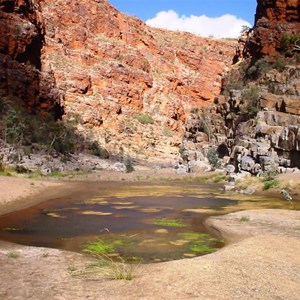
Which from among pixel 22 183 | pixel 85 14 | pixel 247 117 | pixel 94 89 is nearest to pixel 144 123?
pixel 94 89

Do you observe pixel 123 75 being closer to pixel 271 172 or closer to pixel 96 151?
pixel 96 151

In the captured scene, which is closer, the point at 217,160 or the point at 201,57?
the point at 217,160

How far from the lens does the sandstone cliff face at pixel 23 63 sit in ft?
209

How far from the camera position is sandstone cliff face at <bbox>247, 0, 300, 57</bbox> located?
201 ft

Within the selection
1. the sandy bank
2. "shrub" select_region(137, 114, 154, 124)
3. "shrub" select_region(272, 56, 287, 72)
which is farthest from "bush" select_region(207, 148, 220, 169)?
the sandy bank

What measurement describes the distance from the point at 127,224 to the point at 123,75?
7372 cm

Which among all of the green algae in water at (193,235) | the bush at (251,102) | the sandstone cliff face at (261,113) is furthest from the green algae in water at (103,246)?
the bush at (251,102)

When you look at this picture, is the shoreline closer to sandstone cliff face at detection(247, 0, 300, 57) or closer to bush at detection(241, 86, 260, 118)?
bush at detection(241, 86, 260, 118)

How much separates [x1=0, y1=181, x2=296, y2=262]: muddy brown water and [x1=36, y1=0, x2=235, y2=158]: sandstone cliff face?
5100cm

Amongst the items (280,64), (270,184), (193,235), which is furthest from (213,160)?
(193,235)

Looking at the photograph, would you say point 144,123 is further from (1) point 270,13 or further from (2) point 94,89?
(1) point 270,13

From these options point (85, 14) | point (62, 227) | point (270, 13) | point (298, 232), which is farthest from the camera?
point (85, 14)

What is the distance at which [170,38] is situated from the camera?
111 meters

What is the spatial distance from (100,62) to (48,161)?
41416 millimetres
